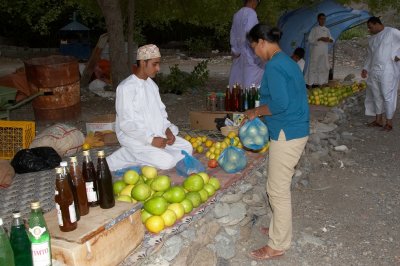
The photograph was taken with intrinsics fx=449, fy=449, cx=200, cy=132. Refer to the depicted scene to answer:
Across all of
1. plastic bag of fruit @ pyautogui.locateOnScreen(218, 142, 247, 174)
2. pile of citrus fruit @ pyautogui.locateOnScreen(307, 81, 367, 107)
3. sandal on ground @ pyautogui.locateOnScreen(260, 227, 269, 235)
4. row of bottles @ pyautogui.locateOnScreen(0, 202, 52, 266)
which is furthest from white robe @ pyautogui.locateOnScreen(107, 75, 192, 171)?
pile of citrus fruit @ pyautogui.locateOnScreen(307, 81, 367, 107)

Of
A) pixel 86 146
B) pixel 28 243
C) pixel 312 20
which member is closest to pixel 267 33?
pixel 28 243

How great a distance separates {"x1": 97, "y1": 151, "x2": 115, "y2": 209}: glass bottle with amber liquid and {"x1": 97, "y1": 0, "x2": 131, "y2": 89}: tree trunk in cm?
814

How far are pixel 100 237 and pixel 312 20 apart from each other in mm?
11732

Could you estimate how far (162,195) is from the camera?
4.03 metres

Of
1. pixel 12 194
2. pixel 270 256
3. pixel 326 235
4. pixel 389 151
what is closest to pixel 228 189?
pixel 270 256

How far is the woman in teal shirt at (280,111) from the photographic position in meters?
3.68

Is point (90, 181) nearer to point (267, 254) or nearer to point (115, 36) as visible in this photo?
point (267, 254)

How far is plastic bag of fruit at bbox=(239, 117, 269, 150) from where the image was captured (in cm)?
501

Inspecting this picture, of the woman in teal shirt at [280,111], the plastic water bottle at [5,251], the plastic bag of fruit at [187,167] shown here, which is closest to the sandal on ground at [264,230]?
the woman in teal shirt at [280,111]

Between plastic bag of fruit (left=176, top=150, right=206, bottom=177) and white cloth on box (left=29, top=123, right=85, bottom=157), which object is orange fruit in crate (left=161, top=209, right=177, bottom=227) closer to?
plastic bag of fruit (left=176, top=150, right=206, bottom=177)

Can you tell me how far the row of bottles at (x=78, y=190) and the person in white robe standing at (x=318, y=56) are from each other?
9.96 m

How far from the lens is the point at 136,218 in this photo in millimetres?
3381

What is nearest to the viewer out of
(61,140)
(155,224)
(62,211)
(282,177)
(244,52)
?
(62,211)

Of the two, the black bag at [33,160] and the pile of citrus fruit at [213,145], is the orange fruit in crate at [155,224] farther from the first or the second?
the black bag at [33,160]
